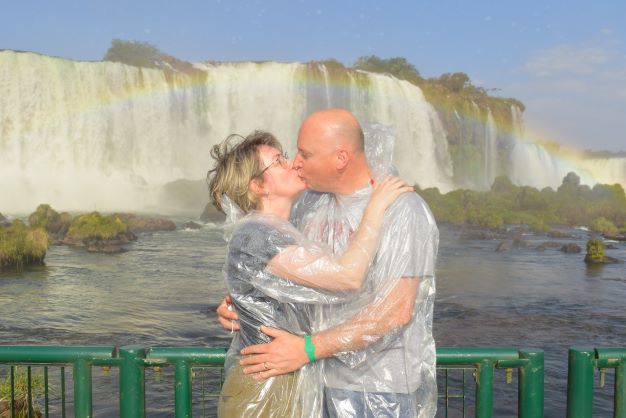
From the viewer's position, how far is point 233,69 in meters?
37.7

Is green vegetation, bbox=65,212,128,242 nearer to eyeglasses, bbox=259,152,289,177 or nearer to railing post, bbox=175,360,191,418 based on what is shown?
railing post, bbox=175,360,191,418

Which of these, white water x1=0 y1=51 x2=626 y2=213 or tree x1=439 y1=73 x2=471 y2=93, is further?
tree x1=439 y1=73 x2=471 y2=93

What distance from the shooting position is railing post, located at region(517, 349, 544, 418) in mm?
3127

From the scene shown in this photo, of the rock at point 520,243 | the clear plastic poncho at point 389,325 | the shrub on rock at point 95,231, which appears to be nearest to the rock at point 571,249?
the rock at point 520,243

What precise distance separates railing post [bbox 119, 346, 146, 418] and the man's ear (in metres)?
1.33

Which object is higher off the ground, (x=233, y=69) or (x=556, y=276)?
(x=233, y=69)

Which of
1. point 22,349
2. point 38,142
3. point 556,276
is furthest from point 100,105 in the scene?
point 22,349

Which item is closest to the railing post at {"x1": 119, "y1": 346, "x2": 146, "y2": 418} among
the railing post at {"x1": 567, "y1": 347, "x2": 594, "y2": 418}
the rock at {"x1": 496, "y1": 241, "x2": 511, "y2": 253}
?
the railing post at {"x1": 567, "y1": 347, "x2": 594, "y2": 418}

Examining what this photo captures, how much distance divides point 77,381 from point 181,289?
1409 centimetres

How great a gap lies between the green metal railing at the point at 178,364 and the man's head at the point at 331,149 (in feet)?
3.40

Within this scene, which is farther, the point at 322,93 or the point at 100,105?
the point at 322,93

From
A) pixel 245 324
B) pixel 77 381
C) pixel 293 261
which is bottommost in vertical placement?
pixel 77 381

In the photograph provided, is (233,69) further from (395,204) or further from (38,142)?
(395,204)

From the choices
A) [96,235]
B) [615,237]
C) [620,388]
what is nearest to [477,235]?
[615,237]
